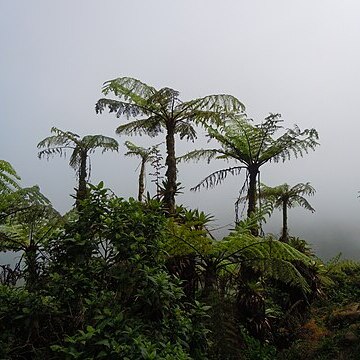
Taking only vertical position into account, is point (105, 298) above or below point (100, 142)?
below

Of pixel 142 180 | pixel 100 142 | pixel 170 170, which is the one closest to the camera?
pixel 170 170

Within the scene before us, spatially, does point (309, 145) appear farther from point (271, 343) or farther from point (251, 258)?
point (271, 343)

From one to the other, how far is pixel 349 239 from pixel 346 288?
4.42 metres

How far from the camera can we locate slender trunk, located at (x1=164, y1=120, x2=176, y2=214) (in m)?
6.18

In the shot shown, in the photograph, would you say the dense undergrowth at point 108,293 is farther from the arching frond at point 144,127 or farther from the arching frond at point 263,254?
the arching frond at point 144,127

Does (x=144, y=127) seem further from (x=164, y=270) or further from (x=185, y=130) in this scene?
(x=164, y=270)

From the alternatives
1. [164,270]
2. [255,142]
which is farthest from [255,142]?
[164,270]

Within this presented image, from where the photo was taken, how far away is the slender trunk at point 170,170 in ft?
20.3

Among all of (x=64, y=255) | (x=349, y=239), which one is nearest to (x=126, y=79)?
(x=64, y=255)

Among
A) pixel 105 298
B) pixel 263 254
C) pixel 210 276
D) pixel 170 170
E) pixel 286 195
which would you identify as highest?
pixel 286 195

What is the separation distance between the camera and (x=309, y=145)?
7039 mm

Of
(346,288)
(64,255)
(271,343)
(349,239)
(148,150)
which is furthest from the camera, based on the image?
(349,239)

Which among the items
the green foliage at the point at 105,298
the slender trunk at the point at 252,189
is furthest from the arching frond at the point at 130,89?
the green foliage at the point at 105,298

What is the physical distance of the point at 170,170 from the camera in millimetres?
6441
